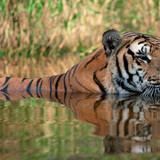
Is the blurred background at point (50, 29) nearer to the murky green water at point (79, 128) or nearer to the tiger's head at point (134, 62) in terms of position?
the tiger's head at point (134, 62)

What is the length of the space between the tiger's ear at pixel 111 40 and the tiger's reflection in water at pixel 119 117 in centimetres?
39

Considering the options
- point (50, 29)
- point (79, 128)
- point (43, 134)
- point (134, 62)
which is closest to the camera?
point (43, 134)

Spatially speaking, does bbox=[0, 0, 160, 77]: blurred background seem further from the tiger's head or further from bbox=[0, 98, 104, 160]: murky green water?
bbox=[0, 98, 104, 160]: murky green water

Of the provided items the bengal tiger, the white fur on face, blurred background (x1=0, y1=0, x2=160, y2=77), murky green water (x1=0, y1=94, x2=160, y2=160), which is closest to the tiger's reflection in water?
murky green water (x1=0, y1=94, x2=160, y2=160)

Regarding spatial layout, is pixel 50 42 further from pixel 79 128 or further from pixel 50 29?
pixel 79 128

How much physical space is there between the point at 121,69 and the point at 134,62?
12cm

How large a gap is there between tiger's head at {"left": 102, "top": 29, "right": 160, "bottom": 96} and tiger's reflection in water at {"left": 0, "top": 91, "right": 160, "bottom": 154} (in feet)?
0.42

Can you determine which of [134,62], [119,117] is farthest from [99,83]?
[119,117]

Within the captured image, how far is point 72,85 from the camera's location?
3891mm

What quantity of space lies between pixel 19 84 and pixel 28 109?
1201mm

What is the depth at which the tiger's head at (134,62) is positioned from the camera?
344 centimetres

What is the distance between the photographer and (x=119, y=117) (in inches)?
104

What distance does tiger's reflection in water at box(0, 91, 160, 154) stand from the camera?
1.93 m

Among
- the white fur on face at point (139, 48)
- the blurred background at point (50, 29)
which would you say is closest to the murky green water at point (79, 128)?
the white fur on face at point (139, 48)
